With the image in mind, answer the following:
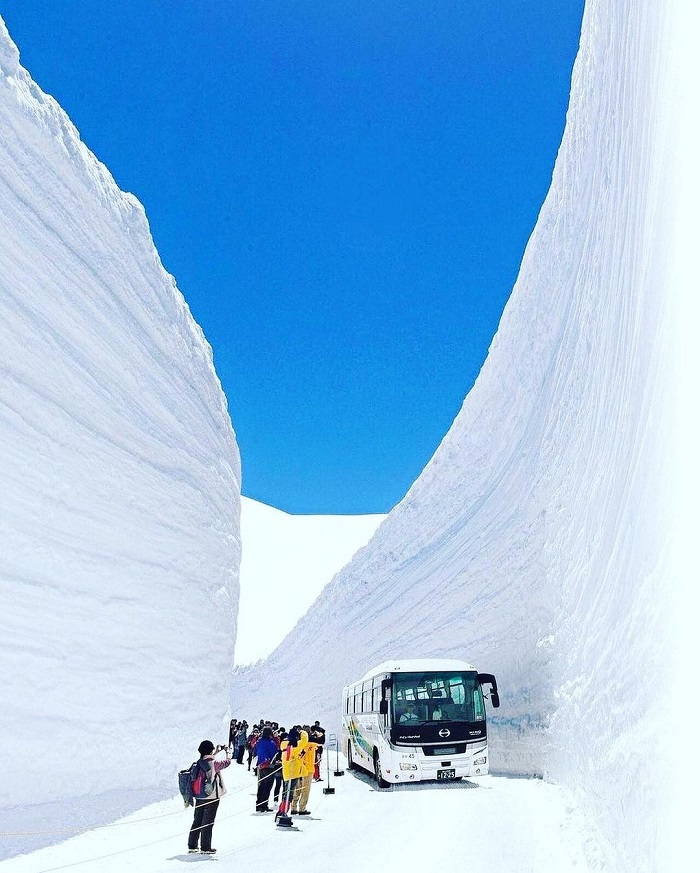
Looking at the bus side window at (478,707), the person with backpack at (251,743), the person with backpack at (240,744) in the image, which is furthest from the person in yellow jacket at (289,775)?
the person with backpack at (240,744)

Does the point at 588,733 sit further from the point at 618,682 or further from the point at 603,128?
the point at 603,128

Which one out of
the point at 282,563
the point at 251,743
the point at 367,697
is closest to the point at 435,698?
the point at 367,697

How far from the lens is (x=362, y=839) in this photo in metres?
7.96

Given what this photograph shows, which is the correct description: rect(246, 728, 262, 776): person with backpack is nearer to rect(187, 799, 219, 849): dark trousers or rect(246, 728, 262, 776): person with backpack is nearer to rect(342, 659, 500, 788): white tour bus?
rect(342, 659, 500, 788): white tour bus

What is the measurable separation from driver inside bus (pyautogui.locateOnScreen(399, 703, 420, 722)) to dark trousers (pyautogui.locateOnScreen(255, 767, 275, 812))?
8.82ft

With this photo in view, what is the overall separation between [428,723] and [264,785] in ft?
10.1

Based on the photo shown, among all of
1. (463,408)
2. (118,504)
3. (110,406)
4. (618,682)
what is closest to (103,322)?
(110,406)

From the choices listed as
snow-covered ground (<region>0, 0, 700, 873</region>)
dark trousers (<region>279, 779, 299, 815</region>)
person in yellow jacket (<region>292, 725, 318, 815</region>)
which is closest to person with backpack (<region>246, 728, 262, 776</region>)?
snow-covered ground (<region>0, 0, 700, 873</region>)

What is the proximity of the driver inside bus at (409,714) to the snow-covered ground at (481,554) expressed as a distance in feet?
3.70

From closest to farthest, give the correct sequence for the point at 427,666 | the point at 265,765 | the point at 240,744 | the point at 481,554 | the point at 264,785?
the point at 265,765
the point at 264,785
the point at 427,666
the point at 240,744
the point at 481,554

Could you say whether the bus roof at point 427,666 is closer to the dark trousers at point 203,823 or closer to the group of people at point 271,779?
the group of people at point 271,779

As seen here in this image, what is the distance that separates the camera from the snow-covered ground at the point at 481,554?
6316 millimetres

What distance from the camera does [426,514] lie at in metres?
25.9

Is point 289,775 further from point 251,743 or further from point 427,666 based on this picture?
point 251,743
